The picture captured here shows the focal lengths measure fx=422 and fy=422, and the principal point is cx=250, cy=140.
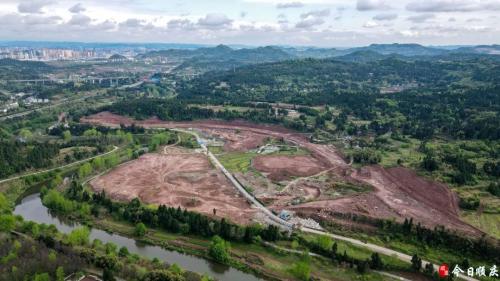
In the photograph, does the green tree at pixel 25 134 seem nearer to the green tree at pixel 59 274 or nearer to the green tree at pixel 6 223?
the green tree at pixel 6 223

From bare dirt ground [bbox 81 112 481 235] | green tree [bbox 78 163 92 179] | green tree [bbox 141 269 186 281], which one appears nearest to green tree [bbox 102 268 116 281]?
green tree [bbox 141 269 186 281]

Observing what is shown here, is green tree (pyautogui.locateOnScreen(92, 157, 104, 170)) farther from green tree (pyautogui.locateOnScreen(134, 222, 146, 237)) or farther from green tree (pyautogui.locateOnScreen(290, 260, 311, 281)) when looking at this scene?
green tree (pyautogui.locateOnScreen(290, 260, 311, 281))

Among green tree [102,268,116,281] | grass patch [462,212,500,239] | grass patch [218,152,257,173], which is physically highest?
green tree [102,268,116,281]

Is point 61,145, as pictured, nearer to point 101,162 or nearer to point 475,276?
point 101,162

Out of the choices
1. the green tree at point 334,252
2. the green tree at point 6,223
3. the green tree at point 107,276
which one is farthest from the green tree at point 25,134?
the green tree at point 334,252

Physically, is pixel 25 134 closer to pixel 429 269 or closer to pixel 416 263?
pixel 416 263

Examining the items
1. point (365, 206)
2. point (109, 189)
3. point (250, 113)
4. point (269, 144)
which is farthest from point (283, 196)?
point (250, 113)
